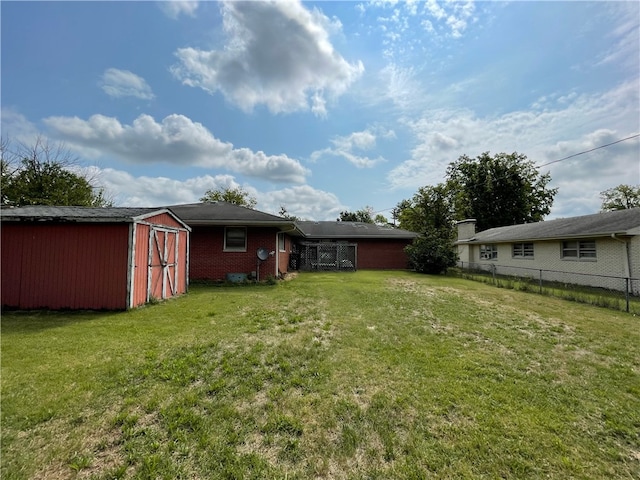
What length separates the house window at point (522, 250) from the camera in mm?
17114

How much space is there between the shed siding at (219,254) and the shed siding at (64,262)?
5.61 m

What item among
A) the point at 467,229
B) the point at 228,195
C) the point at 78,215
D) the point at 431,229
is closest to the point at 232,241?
the point at 78,215

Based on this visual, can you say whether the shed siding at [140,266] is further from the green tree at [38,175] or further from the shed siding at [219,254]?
the green tree at [38,175]

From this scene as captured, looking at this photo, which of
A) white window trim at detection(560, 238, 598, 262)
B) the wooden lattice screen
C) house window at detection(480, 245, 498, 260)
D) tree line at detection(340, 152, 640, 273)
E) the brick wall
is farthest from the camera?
tree line at detection(340, 152, 640, 273)

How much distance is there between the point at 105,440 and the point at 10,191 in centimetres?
2939

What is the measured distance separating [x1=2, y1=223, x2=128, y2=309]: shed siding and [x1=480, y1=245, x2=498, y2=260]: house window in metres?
22.4

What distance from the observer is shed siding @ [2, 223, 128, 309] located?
6695 millimetres

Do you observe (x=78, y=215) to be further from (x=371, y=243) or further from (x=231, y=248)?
(x=371, y=243)

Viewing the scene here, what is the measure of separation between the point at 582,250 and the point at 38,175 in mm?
36237

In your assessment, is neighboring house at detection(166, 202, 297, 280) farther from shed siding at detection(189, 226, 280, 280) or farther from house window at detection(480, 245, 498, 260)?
house window at detection(480, 245, 498, 260)

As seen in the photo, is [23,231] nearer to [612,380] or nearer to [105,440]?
[105,440]

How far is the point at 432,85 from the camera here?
12023 millimetres

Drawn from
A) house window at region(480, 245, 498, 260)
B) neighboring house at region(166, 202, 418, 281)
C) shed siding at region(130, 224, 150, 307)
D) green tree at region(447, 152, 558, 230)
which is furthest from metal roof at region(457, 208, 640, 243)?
green tree at region(447, 152, 558, 230)

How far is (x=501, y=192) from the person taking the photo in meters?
35.4
